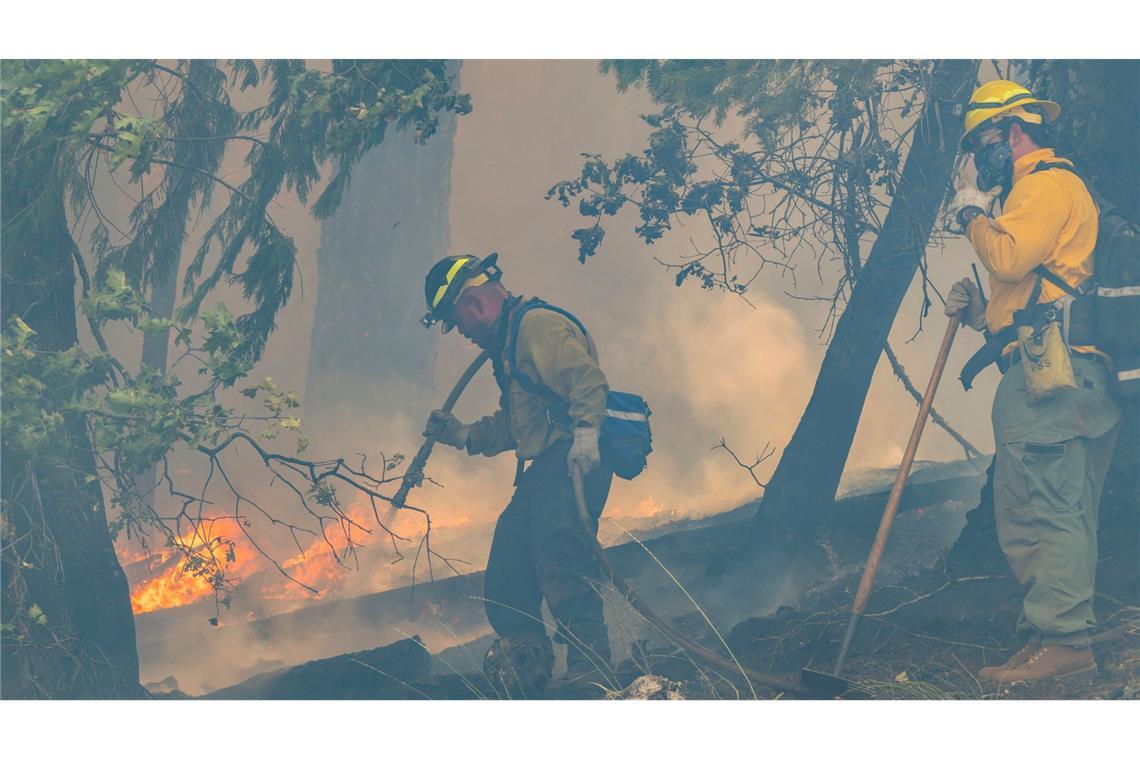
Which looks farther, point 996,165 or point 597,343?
point 597,343

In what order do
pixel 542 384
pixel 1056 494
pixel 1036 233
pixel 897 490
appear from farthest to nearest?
1. pixel 542 384
2. pixel 897 490
3. pixel 1036 233
4. pixel 1056 494

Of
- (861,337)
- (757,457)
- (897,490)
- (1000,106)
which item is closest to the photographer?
(897,490)

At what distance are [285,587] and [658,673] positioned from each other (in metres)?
1.73

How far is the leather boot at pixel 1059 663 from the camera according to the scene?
491 centimetres

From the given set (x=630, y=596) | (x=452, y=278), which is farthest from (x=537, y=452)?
(x=452, y=278)

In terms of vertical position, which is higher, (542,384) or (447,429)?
(542,384)

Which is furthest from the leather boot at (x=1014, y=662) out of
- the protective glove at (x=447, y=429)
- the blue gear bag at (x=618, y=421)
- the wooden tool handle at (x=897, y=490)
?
the protective glove at (x=447, y=429)

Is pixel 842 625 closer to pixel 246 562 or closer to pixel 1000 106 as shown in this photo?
pixel 1000 106

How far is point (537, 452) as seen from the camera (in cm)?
553

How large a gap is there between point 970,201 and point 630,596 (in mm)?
2240

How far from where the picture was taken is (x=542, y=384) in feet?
18.0

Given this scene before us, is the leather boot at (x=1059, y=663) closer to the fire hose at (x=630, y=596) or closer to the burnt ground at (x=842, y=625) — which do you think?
the burnt ground at (x=842, y=625)

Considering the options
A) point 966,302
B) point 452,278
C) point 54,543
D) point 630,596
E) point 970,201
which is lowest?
point 630,596

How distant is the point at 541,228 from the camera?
5652 mm
